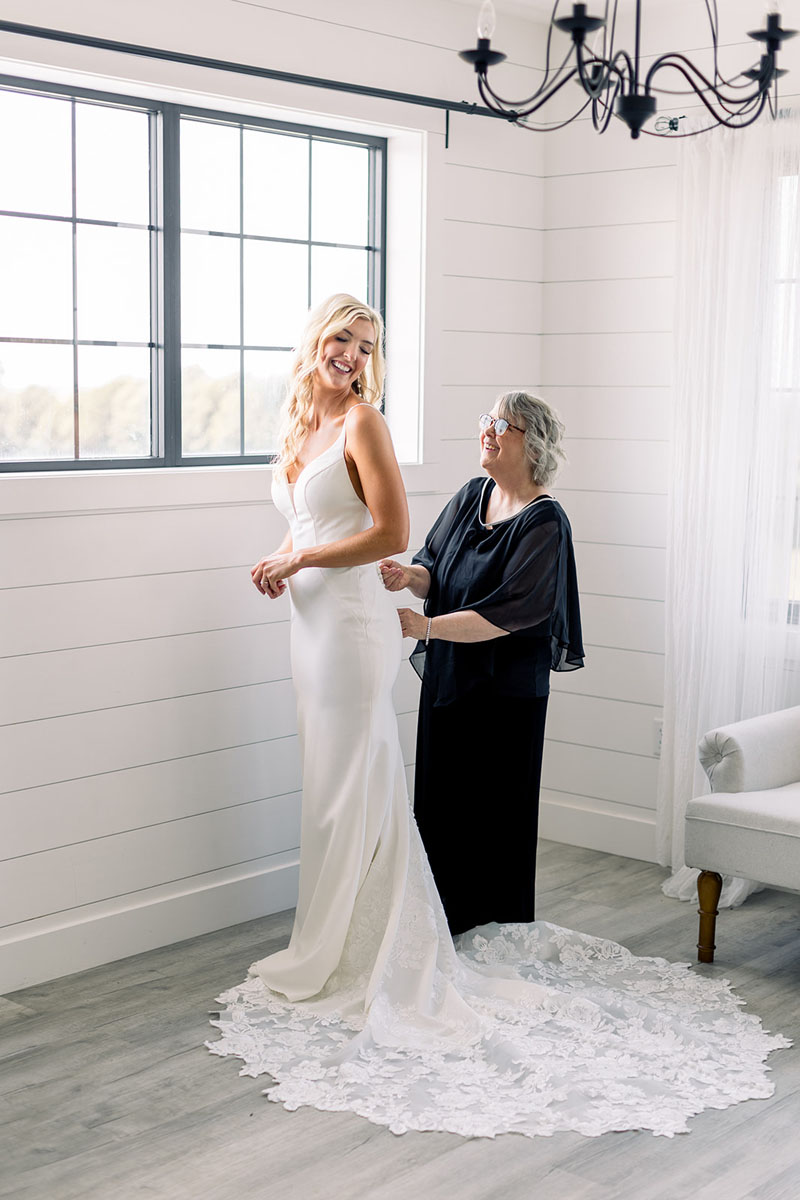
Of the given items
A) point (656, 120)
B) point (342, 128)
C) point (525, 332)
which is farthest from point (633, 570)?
point (342, 128)

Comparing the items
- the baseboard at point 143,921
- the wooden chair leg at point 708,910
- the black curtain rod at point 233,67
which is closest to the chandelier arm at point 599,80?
the black curtain rod at point 233,67

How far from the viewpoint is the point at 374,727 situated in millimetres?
3318

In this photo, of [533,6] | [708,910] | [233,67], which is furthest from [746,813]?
[533,6]

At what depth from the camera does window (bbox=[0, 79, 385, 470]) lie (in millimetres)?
3482

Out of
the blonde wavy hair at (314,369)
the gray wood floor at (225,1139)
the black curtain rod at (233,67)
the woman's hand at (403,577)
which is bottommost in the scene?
the gray wood floor at (225,1139)

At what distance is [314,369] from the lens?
338 cm

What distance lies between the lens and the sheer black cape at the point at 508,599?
11.0ft

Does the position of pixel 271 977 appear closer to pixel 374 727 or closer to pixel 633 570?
pixel 374 727

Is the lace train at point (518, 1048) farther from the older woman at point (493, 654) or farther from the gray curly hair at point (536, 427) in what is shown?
the gray curly hair at point (536, 427)

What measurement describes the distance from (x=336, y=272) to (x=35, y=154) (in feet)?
3.61

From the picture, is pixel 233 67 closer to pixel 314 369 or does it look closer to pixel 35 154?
pixel 35 154

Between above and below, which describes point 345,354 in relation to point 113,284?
below

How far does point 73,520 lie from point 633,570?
2.05 m

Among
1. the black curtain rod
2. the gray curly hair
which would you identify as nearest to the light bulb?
the black curtain rod
